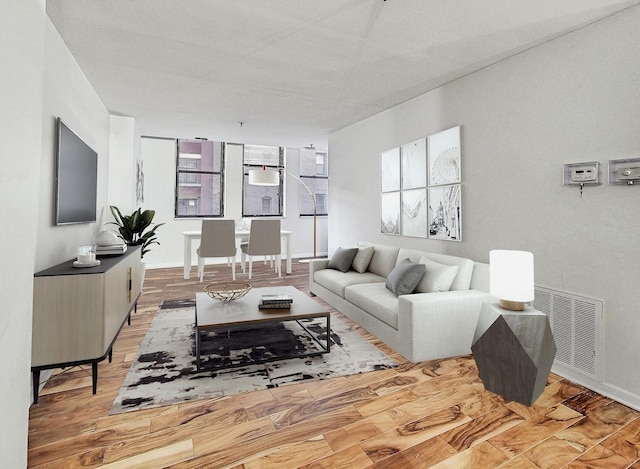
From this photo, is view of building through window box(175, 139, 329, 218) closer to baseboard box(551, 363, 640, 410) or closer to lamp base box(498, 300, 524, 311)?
lamp base box(498, 300, 524, 311)

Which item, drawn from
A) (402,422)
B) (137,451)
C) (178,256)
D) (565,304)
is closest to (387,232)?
(565,304)

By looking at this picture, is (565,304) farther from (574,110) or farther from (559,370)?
(574,110)

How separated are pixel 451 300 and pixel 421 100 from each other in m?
2.34

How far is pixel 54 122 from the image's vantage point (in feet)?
8.11

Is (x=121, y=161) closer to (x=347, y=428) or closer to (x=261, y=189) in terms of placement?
(x=261, y=189)

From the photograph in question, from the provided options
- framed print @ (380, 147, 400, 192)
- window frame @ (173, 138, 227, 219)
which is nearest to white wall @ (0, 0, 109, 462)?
framed print @ (380, 147, 400, 192)

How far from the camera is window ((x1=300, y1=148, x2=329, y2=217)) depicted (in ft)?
27.2

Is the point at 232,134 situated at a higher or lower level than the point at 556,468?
higher

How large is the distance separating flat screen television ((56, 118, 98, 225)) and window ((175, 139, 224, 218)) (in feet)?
11.7

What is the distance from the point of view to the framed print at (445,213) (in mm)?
3400

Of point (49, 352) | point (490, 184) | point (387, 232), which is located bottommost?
point (49, 352)

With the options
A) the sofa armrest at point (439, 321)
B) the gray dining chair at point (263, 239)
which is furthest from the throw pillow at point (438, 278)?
the gray dining chair at point (263, 239)

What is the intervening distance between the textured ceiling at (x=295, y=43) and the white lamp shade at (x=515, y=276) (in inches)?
62.7

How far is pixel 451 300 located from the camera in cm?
269
